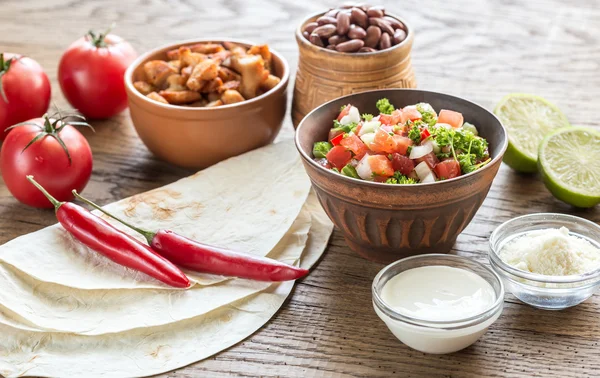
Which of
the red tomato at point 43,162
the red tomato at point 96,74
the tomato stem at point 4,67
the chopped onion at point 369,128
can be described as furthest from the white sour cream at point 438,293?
the tomato stem at point 4,67

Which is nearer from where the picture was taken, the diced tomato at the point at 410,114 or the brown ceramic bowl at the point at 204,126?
the diced tomato at the point at 410,114

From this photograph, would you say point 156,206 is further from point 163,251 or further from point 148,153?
point 148,153

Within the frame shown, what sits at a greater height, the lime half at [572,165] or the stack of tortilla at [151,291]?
the lime half at [572,165]

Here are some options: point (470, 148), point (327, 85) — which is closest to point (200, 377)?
point (470, 148)

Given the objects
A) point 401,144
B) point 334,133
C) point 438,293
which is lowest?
point 438,293

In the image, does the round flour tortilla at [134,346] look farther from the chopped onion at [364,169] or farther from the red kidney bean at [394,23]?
the red kidney bean at [394,23]

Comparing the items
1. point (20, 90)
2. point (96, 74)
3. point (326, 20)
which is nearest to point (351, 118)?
point (326, 20)

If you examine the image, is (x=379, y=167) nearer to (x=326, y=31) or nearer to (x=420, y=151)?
(x=420, y=151)
